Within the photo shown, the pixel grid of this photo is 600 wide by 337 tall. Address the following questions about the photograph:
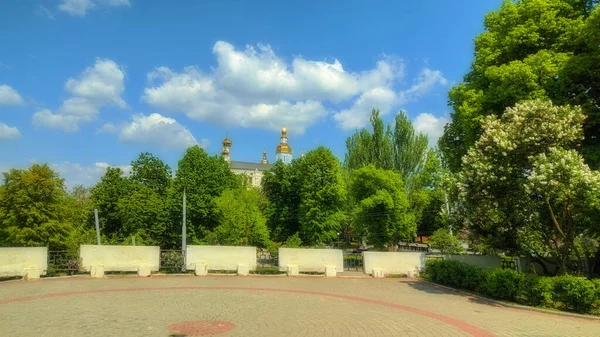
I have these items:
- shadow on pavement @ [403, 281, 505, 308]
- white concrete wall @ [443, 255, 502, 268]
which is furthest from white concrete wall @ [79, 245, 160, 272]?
white concrete wall @ [443, 255, 502, 268]

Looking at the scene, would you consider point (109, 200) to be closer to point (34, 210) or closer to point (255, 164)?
point (34, 210)

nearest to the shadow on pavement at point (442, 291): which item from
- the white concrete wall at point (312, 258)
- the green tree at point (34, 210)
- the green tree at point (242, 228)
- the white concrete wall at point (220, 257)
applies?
the white concrete wall at point (312, 258)

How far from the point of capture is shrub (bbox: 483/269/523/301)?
43.1ft

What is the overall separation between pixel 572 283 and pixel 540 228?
306cm

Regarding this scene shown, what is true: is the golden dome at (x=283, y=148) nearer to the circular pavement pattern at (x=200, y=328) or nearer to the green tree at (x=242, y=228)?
the green tree at (x=242, y=228)

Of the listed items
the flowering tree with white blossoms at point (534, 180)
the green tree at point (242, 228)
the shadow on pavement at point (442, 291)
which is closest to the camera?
the flowering tree with white blossoms at point (534, 180)

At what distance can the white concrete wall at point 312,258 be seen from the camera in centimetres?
2058

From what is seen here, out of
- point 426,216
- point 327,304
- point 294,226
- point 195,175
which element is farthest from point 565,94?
point 426,216

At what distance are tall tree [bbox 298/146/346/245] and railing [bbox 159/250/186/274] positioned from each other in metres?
15.8

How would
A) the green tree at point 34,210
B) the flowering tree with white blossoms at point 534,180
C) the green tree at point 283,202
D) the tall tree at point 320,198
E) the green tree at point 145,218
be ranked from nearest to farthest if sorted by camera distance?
the flowering tree with white blossoms at point 534,180
the green tree at point 34,210
the tall tree at point 320,198
the green tree at point 145,218
the green tree at point 283,202

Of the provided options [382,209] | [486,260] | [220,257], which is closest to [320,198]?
[382,209]

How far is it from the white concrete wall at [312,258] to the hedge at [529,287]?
5559 mm

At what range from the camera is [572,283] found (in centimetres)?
1154

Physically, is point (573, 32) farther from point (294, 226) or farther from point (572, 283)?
point (294, 226)
